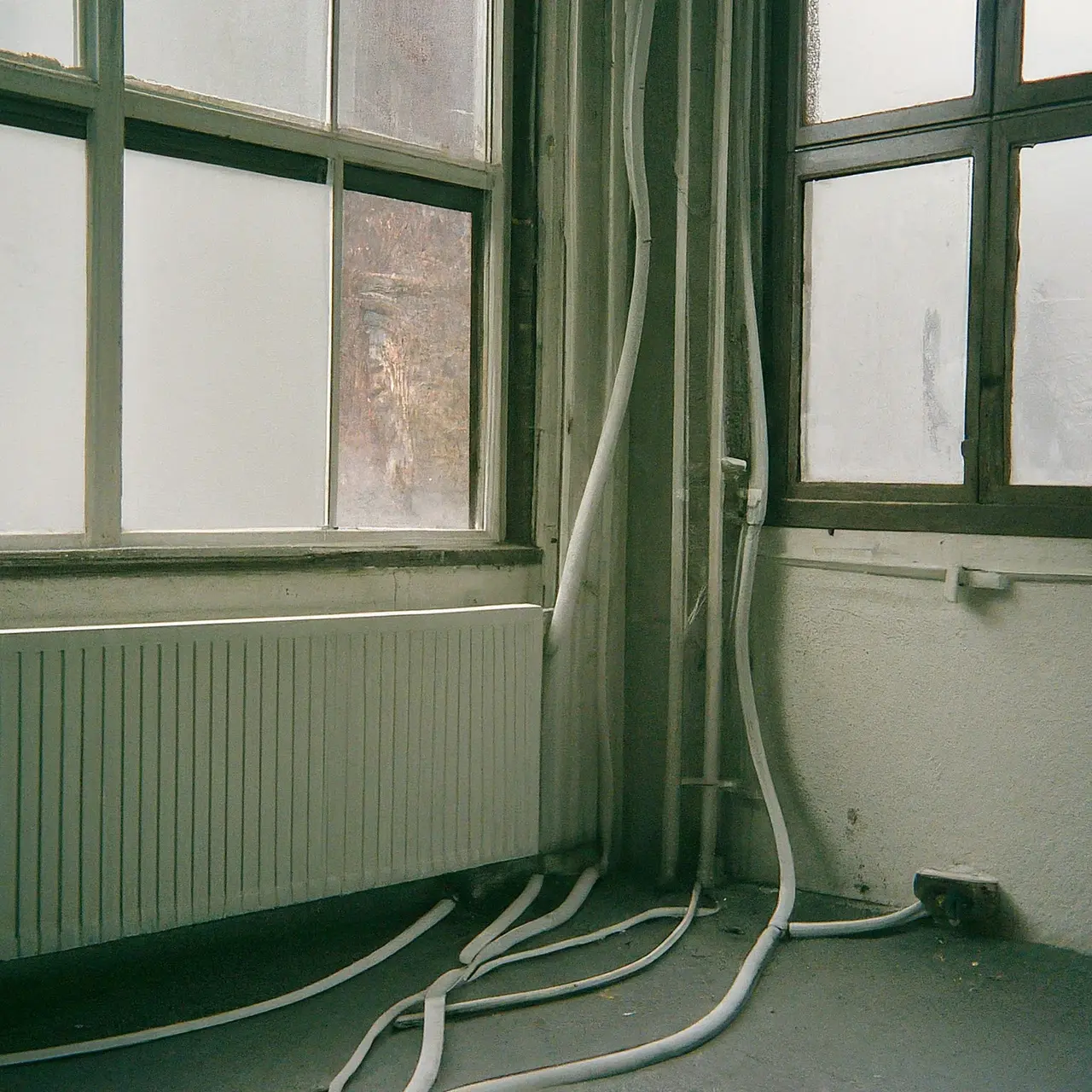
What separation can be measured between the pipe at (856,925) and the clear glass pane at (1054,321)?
988 millimetres

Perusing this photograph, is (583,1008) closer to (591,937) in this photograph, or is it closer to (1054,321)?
(591,937)

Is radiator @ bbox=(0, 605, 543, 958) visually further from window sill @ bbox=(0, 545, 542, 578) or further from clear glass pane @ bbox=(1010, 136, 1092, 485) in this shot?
clear glass pane @ bbox=(1010, 136, 1092, 485)

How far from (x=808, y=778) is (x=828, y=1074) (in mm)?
1000

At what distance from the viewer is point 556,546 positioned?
9.57ft

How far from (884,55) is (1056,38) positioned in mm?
387

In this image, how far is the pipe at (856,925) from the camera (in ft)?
8.52

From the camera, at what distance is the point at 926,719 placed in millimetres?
2705

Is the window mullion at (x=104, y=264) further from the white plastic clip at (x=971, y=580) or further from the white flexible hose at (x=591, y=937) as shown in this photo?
the white plastic clip at (x=971, y=580)

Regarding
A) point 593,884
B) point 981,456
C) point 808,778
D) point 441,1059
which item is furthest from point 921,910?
point 441,1059

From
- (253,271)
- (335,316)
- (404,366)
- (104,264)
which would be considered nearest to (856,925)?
(404,366)

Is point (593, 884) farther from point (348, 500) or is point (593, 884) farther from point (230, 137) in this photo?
point (230, 137)

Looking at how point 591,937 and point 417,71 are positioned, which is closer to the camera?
point 591,937

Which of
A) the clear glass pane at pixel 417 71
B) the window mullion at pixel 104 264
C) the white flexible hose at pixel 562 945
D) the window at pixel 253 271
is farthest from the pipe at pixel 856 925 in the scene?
the clear glass pane at pixel 417 71

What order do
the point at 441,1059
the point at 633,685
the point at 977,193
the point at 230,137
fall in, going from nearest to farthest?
the point at 441,1059 → the point at 230,137 → the point at 977,193 → the point at 633,685
